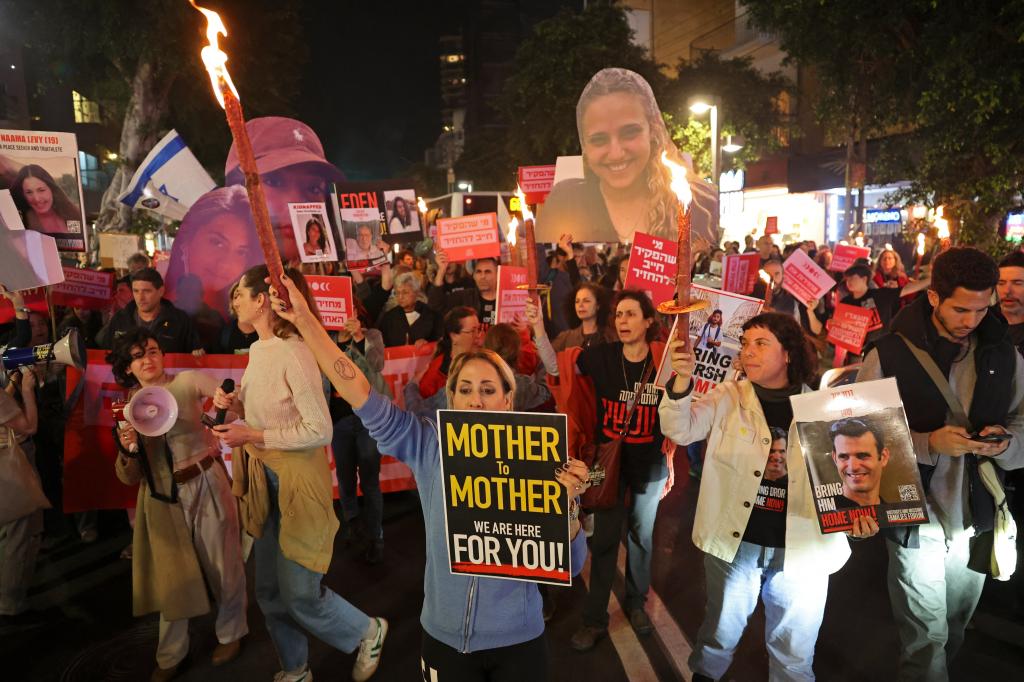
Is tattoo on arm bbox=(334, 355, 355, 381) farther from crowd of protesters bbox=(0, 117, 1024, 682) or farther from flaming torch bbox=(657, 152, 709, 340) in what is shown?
flaming torch bbox=(657, 152, 709, 340)

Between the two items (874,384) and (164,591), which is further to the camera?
(164,591)

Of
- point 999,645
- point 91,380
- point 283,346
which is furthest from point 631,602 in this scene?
point 91,380

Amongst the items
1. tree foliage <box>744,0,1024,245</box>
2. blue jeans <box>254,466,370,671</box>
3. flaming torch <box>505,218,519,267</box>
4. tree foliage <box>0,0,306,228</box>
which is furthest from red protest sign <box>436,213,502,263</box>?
tree foliage <box>0,0,306,228</box>

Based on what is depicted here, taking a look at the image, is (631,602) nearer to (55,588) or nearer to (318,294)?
(318,294)

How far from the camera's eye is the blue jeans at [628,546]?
4.34 m

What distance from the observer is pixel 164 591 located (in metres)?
4.07

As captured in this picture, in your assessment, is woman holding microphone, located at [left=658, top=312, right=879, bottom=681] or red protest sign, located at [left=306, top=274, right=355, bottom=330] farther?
red protest sign, located at [left=306, top=274, right=355, bottom=330]

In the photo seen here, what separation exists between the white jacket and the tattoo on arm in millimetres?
1453

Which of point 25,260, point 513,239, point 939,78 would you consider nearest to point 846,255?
point 939,78

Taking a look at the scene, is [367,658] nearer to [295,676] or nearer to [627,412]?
[295,676]

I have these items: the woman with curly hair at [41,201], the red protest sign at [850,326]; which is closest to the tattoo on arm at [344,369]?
the woman with curly hair at [41,201]

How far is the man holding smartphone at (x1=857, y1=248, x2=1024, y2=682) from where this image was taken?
133 inches

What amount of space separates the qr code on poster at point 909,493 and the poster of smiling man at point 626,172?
6065 millimetres

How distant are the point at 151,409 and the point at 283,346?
2.74ft
